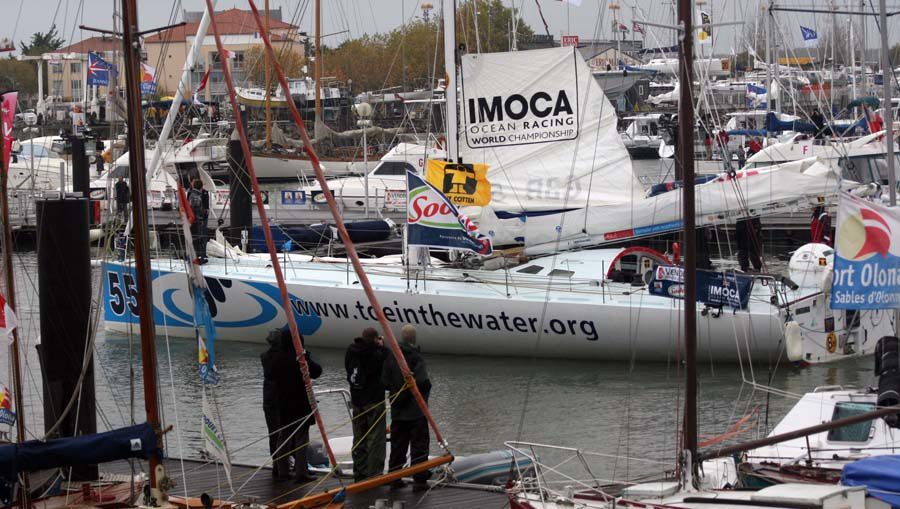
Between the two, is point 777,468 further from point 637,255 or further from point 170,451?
point 637,255

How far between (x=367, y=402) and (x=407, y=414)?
40cm

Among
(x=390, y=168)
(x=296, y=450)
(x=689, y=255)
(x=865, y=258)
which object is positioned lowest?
(x=296, y=450)

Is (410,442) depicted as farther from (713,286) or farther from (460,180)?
(460,180)

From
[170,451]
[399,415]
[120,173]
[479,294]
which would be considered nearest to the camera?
[399,415]

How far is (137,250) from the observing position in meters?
9.80

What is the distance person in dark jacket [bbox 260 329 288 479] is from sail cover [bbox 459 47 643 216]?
10.4 meters

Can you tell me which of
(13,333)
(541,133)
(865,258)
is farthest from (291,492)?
(541,133)

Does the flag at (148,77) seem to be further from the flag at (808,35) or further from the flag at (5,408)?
the flag at (808,35)

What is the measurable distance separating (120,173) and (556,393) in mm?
24816

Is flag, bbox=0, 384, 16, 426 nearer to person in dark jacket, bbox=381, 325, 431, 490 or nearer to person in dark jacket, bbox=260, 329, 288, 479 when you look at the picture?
person in dark jacket, bbox=260, 329, 288, 479

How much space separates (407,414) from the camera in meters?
11.3

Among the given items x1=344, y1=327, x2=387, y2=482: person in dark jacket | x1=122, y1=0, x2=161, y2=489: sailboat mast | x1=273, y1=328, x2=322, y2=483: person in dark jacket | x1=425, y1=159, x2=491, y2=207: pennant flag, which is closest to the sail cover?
x1=425, y1=159, x2=491, y2=207: pennant flag

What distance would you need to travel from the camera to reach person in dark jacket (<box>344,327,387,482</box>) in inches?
446

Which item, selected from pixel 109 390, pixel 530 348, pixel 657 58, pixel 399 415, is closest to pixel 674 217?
pixel 530 348
